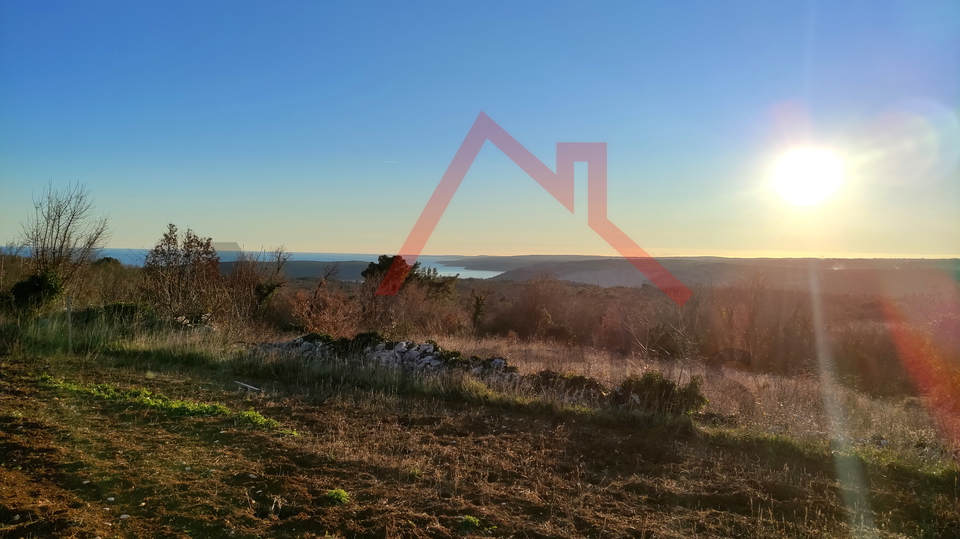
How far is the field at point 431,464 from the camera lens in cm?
339

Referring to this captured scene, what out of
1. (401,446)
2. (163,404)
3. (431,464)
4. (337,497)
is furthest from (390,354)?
(337,497)

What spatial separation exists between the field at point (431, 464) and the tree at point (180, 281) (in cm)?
505

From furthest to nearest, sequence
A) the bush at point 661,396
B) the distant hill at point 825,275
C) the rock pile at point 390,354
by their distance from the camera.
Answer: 1. the distant hill at point 825,275
2. the rock pile at point 390,354
3. the bush at point 661,396

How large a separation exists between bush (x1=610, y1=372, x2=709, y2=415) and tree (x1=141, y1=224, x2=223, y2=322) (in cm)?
1071

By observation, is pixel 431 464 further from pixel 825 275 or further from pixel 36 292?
pixel 825 275

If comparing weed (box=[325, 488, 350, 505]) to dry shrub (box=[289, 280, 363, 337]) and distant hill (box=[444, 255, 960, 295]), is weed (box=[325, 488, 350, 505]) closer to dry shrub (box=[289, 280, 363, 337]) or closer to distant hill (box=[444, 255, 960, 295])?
dry shrub (box=[289, 280, 363, 337])

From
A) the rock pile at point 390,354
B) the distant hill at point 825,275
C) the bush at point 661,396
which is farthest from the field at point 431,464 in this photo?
the distant hill at point 825,275

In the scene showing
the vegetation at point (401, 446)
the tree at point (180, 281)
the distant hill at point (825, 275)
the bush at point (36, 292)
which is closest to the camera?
the vegetation at point (401, 446)

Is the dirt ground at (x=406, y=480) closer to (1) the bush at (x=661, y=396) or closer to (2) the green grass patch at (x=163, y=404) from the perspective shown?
(2) the green grass patch at (x=163, y=404)

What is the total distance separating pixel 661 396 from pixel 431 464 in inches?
149

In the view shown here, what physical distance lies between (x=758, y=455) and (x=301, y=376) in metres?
6.74

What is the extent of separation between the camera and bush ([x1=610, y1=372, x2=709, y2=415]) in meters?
6.85

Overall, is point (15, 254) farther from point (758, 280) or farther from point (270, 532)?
point (758, 280)

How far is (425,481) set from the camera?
4.21 meters
